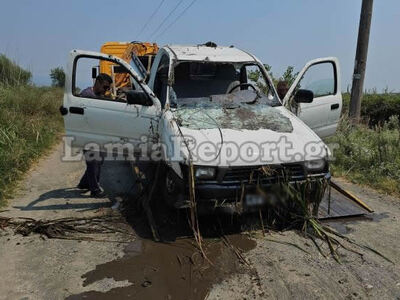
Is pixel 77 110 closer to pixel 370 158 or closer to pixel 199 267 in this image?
pixel 199 267

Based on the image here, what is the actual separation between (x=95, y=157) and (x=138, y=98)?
1.23 meters

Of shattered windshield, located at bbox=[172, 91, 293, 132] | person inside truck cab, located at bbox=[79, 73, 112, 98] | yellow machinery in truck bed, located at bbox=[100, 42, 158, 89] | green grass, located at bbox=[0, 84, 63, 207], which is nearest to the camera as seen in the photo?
shattered windshield, located at bbox=[172, 91, 293, 132]

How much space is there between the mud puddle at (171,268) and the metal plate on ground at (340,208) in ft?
4.32

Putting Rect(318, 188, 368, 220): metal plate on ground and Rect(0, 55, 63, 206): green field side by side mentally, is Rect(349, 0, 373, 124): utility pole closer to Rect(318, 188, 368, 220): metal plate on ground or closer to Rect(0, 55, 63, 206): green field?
Rect(318, 188, 368, 220): metal plate on ground

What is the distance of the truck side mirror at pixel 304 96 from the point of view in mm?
6000

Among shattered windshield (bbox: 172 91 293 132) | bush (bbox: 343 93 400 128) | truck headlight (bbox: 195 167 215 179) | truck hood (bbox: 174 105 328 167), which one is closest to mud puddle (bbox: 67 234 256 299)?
truck headlight (bbox: 195 167 215 179)

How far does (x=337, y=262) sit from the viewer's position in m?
4.05

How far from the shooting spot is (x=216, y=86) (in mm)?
6148

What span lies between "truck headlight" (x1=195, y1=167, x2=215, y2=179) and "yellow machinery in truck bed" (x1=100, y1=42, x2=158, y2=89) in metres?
5.56

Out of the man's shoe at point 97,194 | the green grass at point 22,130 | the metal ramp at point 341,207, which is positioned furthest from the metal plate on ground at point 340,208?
the green grass at point 22,130

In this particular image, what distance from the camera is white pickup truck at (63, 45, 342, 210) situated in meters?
4.33

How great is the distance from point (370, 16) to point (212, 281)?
827 cm

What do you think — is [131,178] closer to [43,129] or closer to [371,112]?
[43,129]

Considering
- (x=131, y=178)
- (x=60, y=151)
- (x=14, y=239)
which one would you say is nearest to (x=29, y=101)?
(x=60, y=151)
